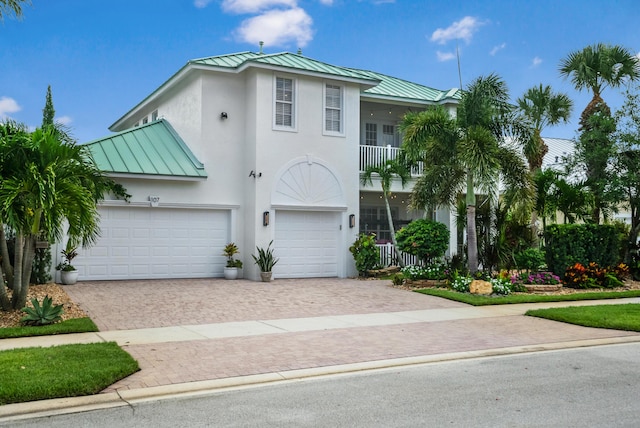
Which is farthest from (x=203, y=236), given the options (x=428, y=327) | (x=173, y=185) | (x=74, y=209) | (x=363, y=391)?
(x=363, y=391)

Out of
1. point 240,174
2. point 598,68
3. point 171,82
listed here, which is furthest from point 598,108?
point 171,82

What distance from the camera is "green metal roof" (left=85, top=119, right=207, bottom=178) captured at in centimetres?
1781

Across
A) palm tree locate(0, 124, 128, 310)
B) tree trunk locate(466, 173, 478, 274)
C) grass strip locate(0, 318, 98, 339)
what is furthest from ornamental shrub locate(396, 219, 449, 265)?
grass strip locate(0, 318, 98, 339)

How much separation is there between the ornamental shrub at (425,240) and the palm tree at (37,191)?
31.9 ft

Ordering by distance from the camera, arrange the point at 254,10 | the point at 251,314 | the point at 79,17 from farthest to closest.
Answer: the point at 254,10 → the point at 79,17 → the point at 251,314

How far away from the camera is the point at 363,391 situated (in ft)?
22.0

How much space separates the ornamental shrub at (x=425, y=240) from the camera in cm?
1764

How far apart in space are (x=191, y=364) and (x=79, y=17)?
17.6 m

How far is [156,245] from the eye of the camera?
18562mm

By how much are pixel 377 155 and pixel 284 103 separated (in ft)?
15.2

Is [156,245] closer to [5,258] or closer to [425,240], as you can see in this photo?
[5,258]

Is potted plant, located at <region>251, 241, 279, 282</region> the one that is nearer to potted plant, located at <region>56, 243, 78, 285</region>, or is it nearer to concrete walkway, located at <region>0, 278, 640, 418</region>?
concrete walkway, located at <region>0, 278, 640, 418</region>

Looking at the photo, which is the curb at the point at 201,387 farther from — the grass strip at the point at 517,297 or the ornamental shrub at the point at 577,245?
the ornamental shrub at the point at 577,245

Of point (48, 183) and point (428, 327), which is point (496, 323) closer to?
point (428, 327)
